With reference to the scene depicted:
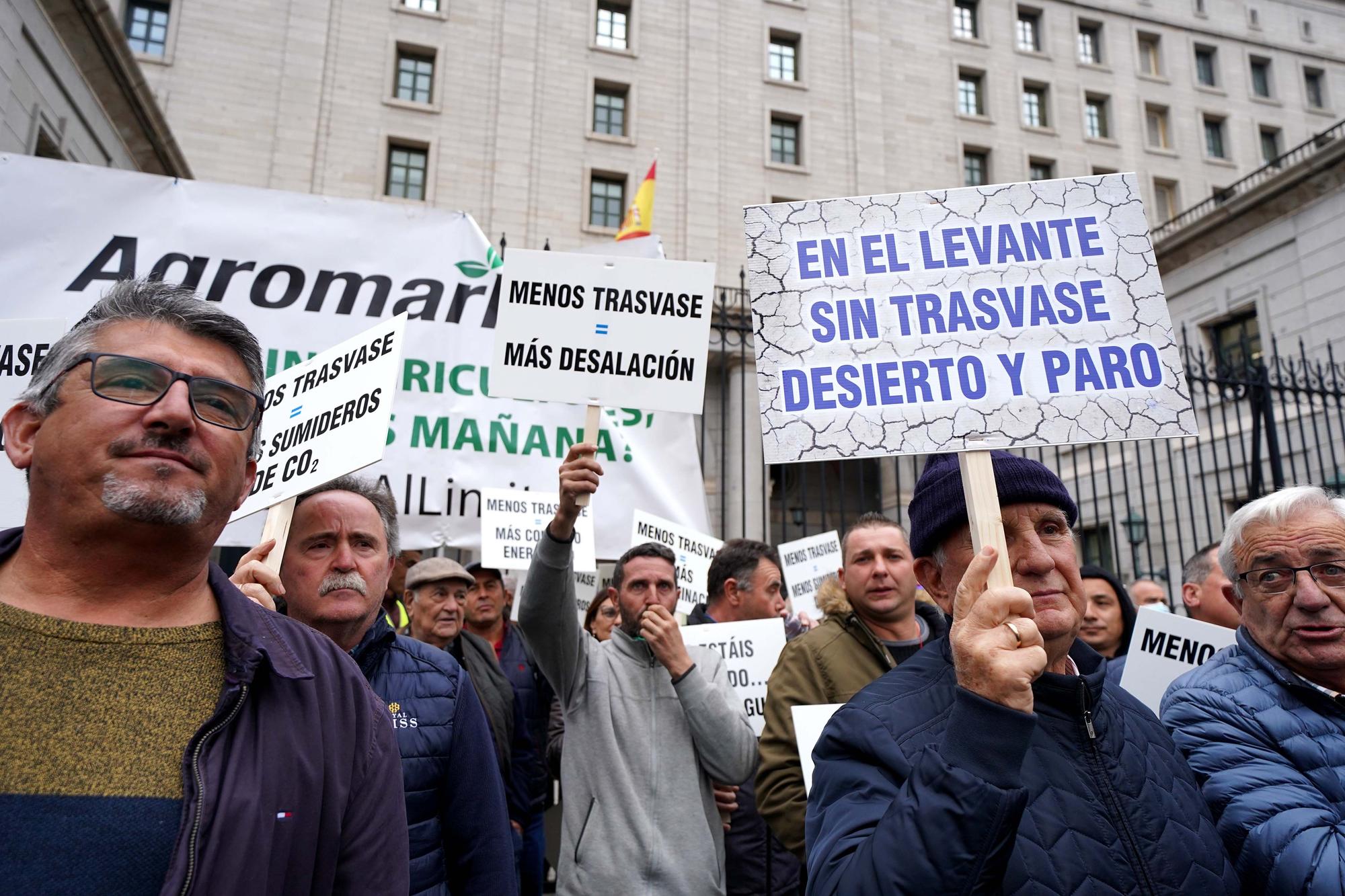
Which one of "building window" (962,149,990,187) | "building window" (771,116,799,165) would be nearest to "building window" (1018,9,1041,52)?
"building window" (962,149,990,187)

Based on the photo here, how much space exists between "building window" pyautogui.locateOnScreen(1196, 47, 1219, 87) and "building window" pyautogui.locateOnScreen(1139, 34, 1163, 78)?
142 cm

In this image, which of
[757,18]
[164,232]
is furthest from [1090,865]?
[757,18]

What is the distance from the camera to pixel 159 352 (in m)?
1.53

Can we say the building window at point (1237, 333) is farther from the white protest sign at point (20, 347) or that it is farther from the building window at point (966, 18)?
the white protest sign at point (20, 347)

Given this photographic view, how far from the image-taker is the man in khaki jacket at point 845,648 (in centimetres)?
289

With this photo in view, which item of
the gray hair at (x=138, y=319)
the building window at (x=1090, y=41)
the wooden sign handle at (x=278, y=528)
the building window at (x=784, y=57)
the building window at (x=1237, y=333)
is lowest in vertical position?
the wooden sign handle at (x=278, y=528)

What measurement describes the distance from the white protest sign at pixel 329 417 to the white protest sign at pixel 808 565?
428cm

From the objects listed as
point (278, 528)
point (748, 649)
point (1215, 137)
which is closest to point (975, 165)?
point (1215, 137)

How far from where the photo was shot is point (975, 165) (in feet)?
93.5

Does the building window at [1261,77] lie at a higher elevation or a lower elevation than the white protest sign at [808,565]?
higher

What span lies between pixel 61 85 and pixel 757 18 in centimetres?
2186

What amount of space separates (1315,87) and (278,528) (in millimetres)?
40319

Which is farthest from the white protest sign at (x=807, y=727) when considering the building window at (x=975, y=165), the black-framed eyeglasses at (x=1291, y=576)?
the building window at (x=975, y=165)

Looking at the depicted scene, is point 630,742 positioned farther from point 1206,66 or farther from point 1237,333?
point 1206,66
